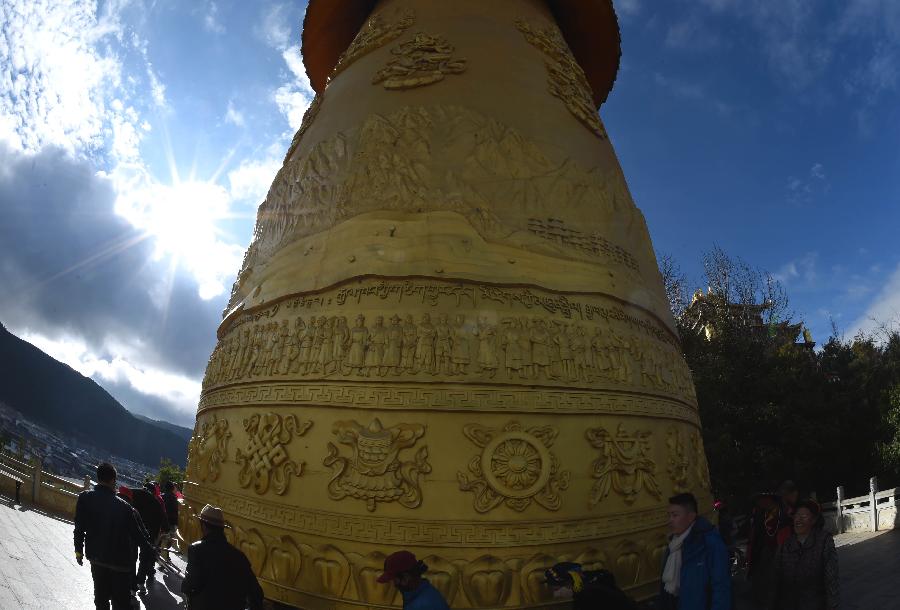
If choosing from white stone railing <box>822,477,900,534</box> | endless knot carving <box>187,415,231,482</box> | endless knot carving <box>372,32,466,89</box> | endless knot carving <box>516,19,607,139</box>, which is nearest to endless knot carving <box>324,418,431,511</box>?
endless knot carving <box>187,415,231,482</box>

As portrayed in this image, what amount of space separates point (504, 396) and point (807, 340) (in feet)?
80.6

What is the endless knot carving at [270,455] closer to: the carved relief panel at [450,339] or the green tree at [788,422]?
the carved relief panel at [450,339]

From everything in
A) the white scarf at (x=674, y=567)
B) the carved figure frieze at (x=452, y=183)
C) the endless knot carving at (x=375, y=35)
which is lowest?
the white scarf at (x=674, y=567)

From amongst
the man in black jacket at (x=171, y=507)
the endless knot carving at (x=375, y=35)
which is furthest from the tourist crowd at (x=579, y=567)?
the endless knot carving at (x=375, y=35)

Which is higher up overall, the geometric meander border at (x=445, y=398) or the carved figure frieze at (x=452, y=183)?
the carved figure frieze at (x=452, y=183)

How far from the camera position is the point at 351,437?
14.9 feet

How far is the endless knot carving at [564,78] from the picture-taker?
704 cm

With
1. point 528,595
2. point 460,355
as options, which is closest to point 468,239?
point 460,355

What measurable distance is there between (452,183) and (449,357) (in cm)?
200

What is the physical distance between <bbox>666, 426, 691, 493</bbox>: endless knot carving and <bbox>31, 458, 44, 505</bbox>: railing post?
418 inches

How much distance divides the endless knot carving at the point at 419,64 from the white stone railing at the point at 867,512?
10669mm

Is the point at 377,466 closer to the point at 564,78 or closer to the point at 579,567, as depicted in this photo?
the point at 579,567

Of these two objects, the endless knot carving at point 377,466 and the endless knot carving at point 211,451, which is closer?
the endless knot carving at point 377,466

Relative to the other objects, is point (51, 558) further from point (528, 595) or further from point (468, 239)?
point (468, 239)
